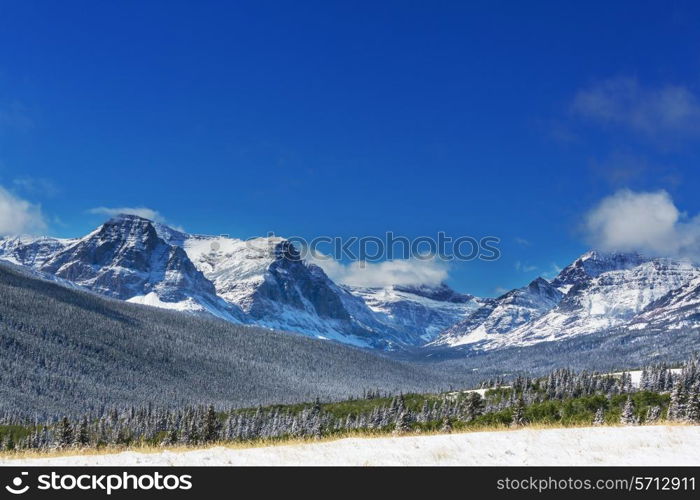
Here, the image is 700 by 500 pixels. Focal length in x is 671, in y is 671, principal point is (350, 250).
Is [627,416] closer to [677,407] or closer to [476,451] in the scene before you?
[677,407]

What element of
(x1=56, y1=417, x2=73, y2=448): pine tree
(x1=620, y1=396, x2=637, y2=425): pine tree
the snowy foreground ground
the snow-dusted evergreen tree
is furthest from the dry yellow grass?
(x1=56, y1=417, x2=73, y2=448): pine tree

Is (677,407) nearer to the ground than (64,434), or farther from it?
farther from it

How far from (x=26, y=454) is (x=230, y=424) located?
485 feet

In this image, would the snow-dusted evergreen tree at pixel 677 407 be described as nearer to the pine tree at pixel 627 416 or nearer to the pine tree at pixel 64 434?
the pine tree at pixel 627 416

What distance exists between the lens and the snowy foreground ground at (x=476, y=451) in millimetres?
26703

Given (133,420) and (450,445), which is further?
(133,420)

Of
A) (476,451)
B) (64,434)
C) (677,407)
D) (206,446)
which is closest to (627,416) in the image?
(677,407)

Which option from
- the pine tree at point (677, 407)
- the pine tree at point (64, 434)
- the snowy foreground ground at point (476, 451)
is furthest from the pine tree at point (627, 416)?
the pine tree at point (64, 434)

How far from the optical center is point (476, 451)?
29156 millimetres

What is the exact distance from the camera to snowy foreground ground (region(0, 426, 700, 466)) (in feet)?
87.6
